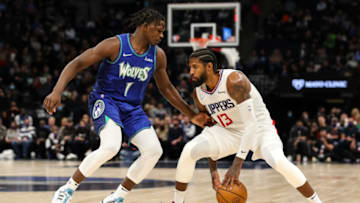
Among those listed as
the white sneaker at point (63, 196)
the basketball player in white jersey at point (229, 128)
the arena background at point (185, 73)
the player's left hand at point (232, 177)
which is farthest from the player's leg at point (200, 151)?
the arena background at point (185, 73)

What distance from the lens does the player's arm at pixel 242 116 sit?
4637mm

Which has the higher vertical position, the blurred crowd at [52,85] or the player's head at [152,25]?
the player's head at [152,25]

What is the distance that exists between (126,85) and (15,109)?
38.1 ft

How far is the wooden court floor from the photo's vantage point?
621cm

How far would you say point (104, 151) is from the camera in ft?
16.4

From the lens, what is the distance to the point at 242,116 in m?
4.82

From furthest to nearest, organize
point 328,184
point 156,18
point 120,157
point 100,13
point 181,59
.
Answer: point 100,13
point 181,59
point 120,157
point 328,184
point 156,18

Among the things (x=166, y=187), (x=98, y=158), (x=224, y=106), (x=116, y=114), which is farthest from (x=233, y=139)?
(x=166, y=187)

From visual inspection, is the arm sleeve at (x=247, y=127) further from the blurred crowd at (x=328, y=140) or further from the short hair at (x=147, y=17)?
the blurred crowd at (x=328, y=140)

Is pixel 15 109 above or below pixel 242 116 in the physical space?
below

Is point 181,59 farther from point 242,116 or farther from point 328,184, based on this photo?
point 242,116

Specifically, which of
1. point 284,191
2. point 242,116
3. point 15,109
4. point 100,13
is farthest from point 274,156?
point 100,13

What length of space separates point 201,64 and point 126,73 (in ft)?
2.29

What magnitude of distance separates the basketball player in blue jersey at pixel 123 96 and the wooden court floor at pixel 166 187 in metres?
0.88
